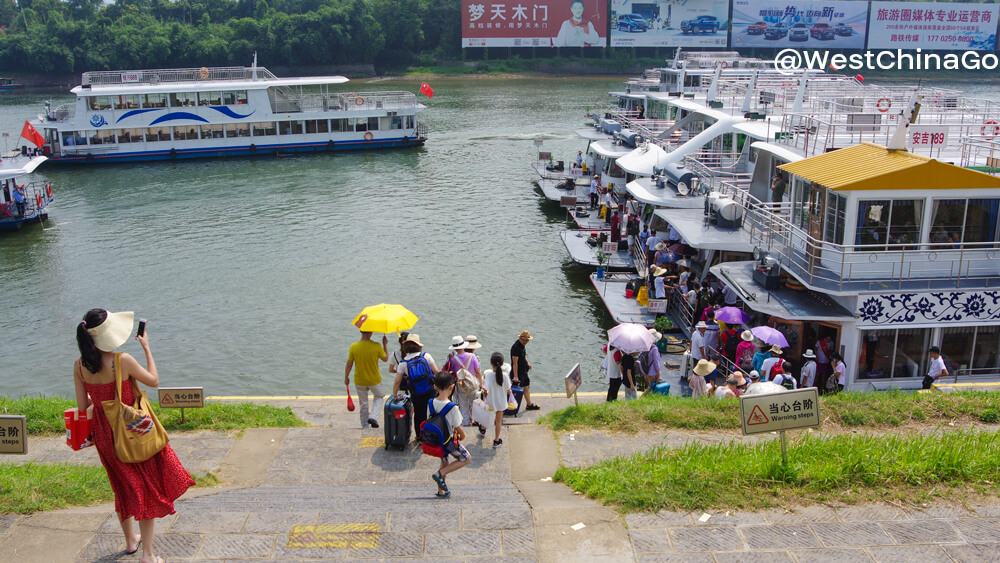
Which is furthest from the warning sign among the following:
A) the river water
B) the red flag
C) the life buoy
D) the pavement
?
the red flag

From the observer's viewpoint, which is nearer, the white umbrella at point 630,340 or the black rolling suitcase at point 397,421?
the black rolling suitcase at point 397,421

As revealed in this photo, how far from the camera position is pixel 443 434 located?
29.6 ft

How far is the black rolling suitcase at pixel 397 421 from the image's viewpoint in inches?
418

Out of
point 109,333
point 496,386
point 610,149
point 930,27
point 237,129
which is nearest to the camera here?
point 109,333

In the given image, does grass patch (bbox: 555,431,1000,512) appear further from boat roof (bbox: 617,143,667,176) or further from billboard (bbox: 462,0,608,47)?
billboard (bbox: 462,0,608,47)

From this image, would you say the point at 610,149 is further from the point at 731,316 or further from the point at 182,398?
the point at 182,398

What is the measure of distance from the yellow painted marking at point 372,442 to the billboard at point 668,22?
111749mm

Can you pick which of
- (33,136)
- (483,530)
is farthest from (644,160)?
(33,136)

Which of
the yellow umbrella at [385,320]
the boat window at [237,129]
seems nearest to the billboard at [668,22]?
the boat window at [237,129]

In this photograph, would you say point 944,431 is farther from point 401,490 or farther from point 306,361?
point 306,361

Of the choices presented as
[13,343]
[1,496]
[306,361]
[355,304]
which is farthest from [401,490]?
[13,343]

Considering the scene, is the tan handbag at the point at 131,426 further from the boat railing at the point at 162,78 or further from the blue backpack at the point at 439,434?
the boat railing at the point at 162,78

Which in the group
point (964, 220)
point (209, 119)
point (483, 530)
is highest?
point (964, 220)

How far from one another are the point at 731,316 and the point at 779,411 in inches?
305
